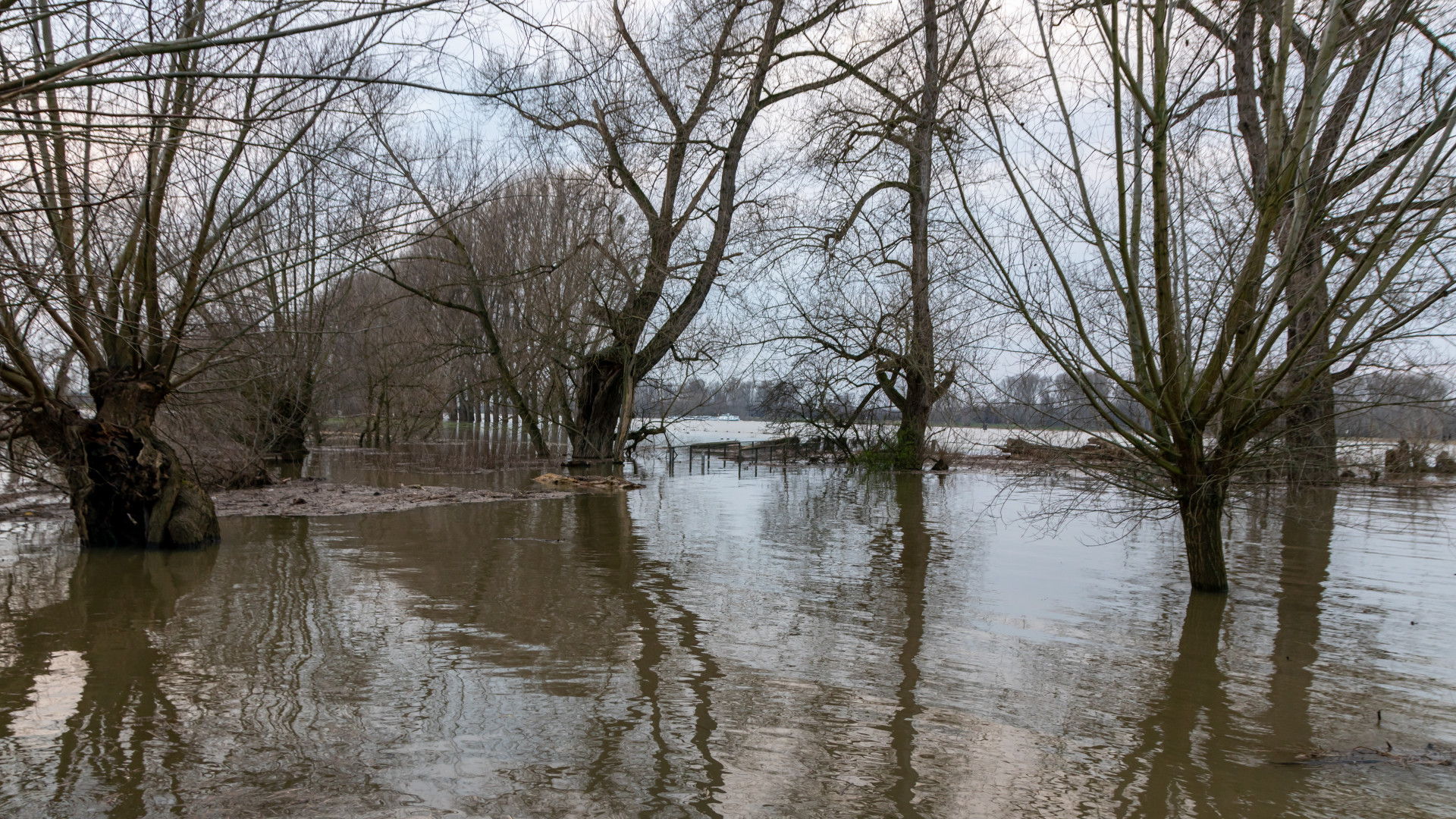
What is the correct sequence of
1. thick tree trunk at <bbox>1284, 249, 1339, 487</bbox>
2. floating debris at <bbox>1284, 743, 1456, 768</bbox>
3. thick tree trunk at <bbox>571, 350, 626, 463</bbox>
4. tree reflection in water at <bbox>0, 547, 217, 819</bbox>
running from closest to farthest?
A: tree reflection in water at <bbox>0, 547, 217, 819</bbox> → floating debris at <bbox>1284, 743, 1456, 768</bbox> → thick tree trunk at <bbox>1284, 249, 1339, 487</bbox> → thick tree trunk at <bbox>571, 350, 626, 463</bbox>

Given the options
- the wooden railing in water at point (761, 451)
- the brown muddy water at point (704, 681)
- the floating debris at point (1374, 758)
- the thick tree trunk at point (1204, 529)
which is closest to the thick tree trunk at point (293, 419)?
the wooden railing in water at point (761, 451)

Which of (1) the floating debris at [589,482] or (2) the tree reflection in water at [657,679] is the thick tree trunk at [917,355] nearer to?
(2) the tree reflection in water at [657,679]

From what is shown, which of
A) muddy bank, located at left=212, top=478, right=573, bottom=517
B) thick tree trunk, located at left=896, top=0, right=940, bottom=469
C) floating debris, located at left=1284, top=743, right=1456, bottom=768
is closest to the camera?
floating debris, located at left=1284, top=743, right=1456, bottom=768

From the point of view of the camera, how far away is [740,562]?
9570mm

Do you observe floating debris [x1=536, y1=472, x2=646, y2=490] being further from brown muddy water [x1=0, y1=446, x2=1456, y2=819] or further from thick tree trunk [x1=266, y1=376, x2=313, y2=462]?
brown muddy water [x1=0, y1=446, x2=1456, y2=819]

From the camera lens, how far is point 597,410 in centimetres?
2380

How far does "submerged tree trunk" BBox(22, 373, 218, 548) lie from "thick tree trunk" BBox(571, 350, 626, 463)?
13.8 meters

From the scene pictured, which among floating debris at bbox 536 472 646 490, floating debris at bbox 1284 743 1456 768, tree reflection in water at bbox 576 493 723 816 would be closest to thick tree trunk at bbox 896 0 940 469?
tree reflection in water at bbox 576 493 723 816

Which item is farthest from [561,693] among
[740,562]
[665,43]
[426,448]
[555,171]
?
[426,448]

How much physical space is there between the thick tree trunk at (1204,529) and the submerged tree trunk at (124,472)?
953cm

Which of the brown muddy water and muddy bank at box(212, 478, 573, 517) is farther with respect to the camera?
muddy bank at box(212, 478, 573, 517)

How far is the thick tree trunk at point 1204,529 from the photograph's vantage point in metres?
7.14

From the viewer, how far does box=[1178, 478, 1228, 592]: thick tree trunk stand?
714 cm

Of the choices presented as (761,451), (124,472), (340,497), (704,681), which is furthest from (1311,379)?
(761,451)
